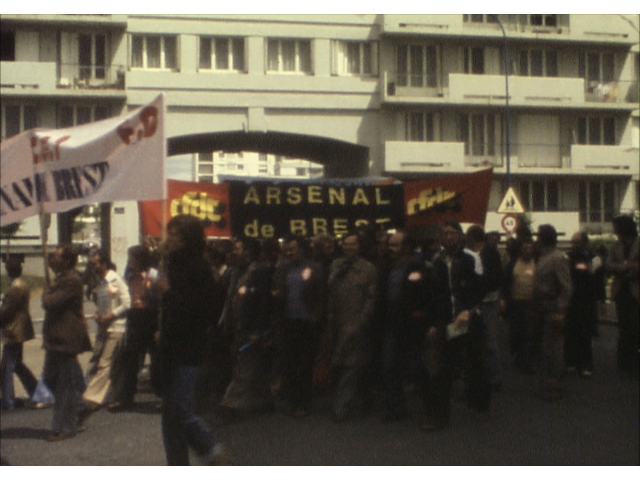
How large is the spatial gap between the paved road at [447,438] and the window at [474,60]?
1347 millimetres

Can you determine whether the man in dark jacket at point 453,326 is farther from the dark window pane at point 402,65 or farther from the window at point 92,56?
the window at point 92,56

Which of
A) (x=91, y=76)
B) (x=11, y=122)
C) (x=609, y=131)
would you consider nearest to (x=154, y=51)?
(x=91, y=76)

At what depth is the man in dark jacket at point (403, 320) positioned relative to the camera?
20.6 feet

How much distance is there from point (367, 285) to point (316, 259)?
0.46 m

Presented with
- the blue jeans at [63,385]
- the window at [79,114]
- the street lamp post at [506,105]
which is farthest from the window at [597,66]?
the blue jeans at [63,385]

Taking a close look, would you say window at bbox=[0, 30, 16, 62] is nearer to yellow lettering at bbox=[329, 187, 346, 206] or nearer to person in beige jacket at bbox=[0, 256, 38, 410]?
yellow lettering at bbox=[329, 187, 346, 206]

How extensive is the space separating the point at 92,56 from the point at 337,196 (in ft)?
5.44

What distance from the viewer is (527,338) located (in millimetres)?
4641

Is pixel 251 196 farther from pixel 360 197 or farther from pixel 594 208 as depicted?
pixel 594 208

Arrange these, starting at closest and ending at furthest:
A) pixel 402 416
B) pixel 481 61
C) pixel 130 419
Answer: pixel 481 61 < pixel 402 416 < pixel 130 419

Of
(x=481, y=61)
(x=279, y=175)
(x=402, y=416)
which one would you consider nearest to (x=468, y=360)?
(x=402, y=416)

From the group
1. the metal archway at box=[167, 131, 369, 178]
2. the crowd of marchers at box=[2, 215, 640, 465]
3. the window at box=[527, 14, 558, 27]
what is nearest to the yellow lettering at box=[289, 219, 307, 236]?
the crowd of marchers at box=[2, 215, 640, 465]

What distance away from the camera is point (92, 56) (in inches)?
184

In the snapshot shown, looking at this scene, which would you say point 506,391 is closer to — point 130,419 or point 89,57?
point 89,57
